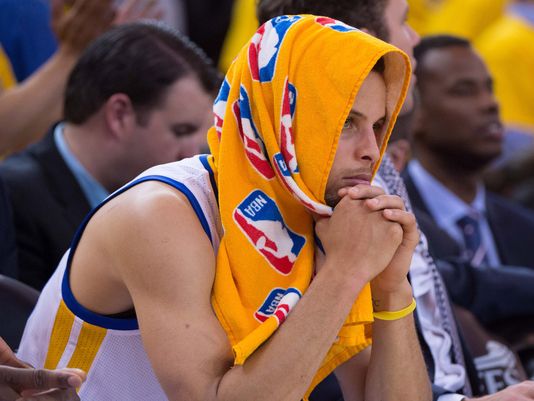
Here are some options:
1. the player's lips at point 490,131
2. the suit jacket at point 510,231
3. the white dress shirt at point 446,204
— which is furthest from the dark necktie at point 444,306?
the player's lips at point 490,131

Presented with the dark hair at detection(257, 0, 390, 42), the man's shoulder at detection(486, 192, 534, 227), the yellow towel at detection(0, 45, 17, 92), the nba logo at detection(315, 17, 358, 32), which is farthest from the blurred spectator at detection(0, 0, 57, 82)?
the nba logo at detection(315, 17, 358, 32)

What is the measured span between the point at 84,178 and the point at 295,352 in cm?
145

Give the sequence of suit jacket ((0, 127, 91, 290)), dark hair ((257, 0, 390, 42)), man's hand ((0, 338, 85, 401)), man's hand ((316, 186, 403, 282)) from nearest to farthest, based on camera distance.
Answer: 1. man's hand ((0, 338, 85, 401))
2. man's hand ((316, 186, 403, 282))
3. dark hair ((257, 0, 390, 42))
4. suit jacket ((0, 127, 91, 290))

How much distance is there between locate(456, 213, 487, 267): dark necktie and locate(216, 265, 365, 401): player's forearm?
2.24 meters

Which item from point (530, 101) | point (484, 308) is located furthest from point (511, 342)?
point (530, 101)

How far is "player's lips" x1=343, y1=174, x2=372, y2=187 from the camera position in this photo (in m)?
2.12

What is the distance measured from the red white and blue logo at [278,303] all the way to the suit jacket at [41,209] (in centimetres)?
111

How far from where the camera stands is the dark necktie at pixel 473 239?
4.22 metres

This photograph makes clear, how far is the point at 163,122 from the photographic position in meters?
3.31

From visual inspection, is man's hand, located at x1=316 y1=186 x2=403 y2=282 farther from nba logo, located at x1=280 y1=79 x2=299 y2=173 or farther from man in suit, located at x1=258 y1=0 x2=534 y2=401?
man in suit, located at x1=258 y1=0 x2=534 y2=401

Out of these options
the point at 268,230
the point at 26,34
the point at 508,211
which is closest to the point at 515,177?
the point at 508,211

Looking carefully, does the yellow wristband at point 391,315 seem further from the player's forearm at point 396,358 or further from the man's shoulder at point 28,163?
the man's shoulder at point 28,163

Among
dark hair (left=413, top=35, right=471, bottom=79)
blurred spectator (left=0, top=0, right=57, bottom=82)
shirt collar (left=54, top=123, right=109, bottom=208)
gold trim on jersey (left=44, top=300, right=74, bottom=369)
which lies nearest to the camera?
gold trim on jersey (left=44, top=300, right=74, bottom=369)

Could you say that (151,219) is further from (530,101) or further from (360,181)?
(530,101)
